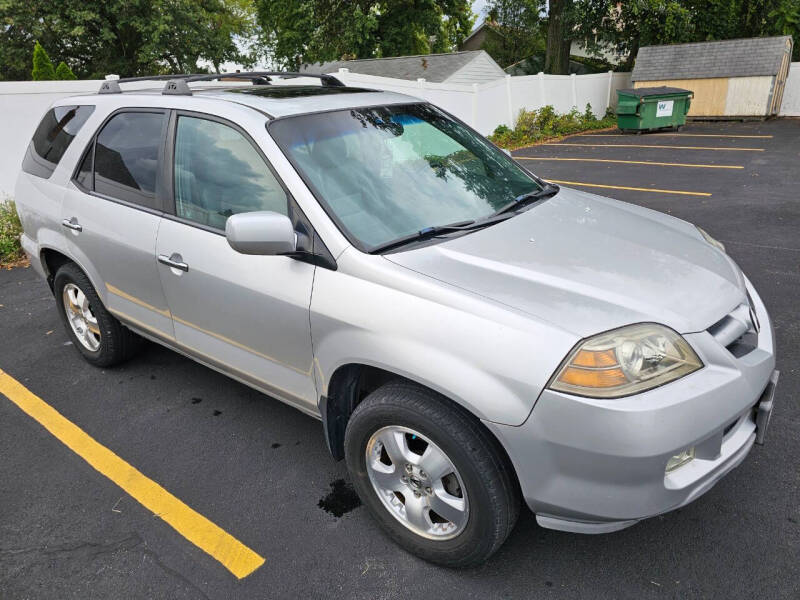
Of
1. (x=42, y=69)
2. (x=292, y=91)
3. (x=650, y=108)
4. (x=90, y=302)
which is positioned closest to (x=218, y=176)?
(x=292, y=91)

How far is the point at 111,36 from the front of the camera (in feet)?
93.4

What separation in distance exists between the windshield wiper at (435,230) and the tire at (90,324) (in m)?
2.39

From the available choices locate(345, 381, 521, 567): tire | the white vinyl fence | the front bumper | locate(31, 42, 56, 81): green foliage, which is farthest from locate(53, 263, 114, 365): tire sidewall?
the white vinyl fence

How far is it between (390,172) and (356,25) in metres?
27.2

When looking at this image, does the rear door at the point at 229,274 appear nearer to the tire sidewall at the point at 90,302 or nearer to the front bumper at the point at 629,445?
the tire sidewall at the point at 90,302

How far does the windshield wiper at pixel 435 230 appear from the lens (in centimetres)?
244

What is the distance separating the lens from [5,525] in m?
2.78

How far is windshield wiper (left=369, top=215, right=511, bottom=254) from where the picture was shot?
2.44 meters

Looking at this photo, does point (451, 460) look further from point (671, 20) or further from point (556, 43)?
point (556, 43)

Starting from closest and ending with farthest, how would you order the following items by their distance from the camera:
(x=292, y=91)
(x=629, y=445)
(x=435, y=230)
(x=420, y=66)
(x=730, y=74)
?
1. (x=629, y=445)
2. (x=435, y=230)
3. (x=292, y=91)
4. (x=730, y=74)
5. (x=420, y=66)

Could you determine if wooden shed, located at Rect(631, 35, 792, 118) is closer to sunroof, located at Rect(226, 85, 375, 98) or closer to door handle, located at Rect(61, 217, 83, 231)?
sunroof, located at Rect(226, 85, 375, 98)

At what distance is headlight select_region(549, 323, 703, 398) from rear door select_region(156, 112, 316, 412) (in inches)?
44.6

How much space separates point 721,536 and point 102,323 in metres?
3.75

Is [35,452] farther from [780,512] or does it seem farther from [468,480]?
[780,512]
